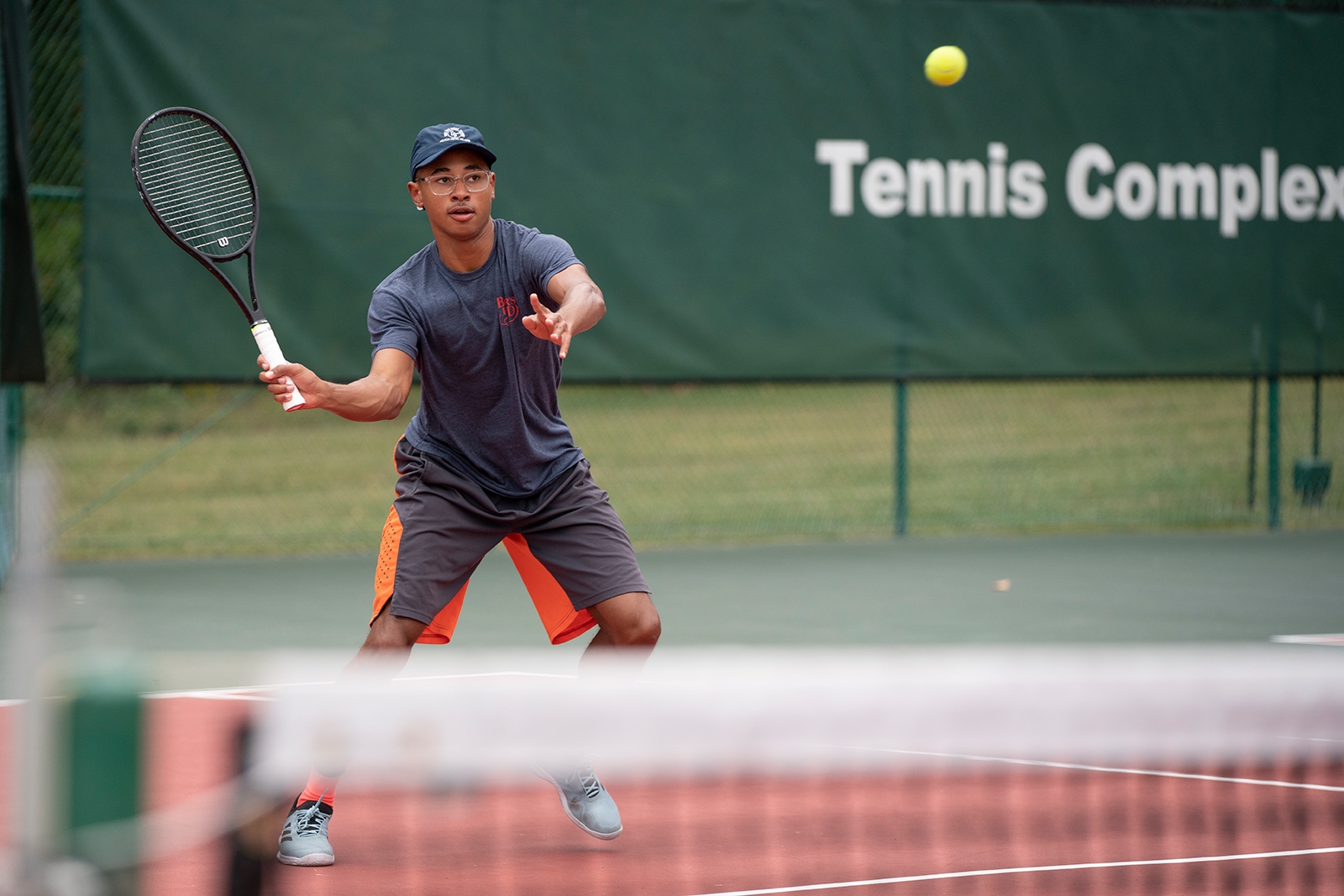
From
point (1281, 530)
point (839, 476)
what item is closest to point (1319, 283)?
point (1281, 530)

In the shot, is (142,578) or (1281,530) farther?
(1281,530)

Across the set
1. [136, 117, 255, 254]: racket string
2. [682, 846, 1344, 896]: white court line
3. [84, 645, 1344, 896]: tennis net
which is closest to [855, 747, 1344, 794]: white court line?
[84, 645, 1344, 896]: tennis net

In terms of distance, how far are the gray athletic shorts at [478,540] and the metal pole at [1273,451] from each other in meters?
6.24

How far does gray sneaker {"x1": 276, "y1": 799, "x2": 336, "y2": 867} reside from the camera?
10.9ft

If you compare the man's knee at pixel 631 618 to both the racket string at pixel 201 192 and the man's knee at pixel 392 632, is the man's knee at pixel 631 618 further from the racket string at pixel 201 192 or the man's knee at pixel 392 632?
the racket string at pixel 201 192

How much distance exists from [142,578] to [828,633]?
3.22 meters

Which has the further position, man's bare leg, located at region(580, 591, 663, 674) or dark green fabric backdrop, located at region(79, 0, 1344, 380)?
dark green fabric backdrop, located at region(79, 0, 1344, 380)

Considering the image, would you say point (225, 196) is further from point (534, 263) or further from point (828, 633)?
point (828, 633)

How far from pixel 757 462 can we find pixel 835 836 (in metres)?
11.8

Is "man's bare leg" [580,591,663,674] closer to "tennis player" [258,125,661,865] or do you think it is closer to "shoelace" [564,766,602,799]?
"tennis player" [258,125,661,865]

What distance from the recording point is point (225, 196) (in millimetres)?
4934

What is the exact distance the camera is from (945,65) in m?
8.31

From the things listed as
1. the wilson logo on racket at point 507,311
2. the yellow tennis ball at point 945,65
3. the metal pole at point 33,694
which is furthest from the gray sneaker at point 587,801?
the yellow tennis ball at point 945,65

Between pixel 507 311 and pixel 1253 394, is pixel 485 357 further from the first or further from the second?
pixel 1253 394
